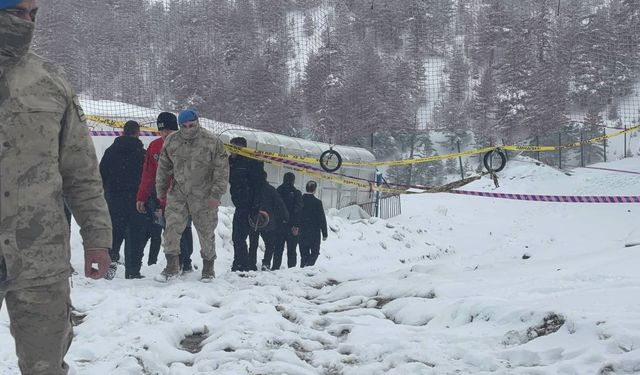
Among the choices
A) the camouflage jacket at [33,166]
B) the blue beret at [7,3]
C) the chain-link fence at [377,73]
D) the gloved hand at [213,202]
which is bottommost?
the gloved hand at [213,202]

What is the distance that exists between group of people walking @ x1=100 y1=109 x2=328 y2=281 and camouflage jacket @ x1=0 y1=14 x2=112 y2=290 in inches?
171

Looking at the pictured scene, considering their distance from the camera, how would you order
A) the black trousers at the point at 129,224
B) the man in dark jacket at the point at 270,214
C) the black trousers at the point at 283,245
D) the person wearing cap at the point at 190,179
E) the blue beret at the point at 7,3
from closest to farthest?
the blue beret at the point at 7,3, the person wearing cap at the point at 190,179, the black trousers at the point at 129,224, the man in dark jacket at the point at 270,214, the black trousers at the point at 283,245

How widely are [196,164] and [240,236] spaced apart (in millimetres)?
1474

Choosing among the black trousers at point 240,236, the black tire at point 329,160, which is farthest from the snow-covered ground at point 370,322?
the black tire at point 329,160

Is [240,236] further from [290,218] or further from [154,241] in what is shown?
[290,218]

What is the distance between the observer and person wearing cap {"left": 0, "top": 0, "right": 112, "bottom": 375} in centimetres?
235

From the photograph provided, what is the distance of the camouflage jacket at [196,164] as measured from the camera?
22.8 ft

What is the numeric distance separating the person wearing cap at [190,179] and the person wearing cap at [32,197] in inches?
173

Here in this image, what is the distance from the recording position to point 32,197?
2.39 meters

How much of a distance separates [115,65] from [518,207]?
120 ft

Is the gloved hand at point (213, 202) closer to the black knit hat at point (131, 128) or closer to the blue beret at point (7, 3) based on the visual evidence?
the black knit hat at point (131, 128)

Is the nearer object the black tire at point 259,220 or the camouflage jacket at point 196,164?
the camouflage jacket at point 196,164

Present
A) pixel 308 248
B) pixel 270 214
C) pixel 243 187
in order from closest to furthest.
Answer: pixel 243 187, pixel 270 214, pixel 308 248

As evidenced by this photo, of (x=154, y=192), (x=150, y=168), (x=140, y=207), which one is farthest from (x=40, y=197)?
(x=154, y=192)
